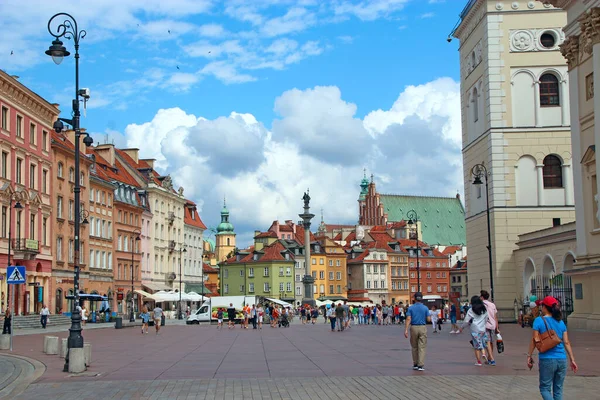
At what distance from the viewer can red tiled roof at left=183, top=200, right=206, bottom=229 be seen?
374ft

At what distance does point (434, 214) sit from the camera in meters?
176

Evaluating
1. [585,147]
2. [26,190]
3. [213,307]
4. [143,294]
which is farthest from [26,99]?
[585,147]

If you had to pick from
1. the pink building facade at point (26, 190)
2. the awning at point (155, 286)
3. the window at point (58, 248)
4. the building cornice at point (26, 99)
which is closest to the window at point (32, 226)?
the pink building facade at point (26, 190)

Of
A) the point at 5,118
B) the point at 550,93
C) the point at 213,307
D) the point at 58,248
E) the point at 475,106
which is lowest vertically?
the point at 213,307

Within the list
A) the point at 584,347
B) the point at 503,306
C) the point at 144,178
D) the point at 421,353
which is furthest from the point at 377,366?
the point at 144,178

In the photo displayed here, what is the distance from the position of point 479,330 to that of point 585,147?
17.9 m

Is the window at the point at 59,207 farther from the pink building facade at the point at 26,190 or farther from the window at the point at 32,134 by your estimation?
the window at the point at 32,134

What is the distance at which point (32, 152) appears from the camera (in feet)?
195

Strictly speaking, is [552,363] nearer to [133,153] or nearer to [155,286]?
[155,286]

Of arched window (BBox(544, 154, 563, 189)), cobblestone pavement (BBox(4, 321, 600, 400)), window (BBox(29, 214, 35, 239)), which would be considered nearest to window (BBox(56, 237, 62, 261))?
window (BBox(29, 214, 35, 239))

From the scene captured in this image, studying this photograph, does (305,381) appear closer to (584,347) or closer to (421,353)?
(421,353)

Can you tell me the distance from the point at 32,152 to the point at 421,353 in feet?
153

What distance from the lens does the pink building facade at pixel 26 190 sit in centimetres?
5450

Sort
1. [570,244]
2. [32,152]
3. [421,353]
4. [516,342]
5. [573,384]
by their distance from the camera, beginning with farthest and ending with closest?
[32,152]
[570,244]
[516,342]
[421,353]
[573,384]
